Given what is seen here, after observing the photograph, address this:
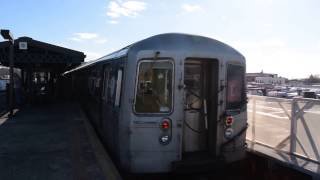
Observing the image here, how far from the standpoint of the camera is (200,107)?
7.35 metres

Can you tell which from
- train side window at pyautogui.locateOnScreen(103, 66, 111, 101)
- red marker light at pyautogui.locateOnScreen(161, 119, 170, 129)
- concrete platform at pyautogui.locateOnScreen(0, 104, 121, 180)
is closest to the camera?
red marker light at pyautogui.locateOnScreen(161, 119, 170, 129)

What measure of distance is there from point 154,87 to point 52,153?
321 centimetres

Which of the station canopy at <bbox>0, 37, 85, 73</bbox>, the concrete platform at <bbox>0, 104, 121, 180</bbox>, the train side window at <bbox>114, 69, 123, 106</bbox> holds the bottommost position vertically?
the concrete platform at <bbox>0, 104, 121, 180</bbox>

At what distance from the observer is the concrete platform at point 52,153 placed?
6.89 m

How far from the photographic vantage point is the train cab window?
24.1ft

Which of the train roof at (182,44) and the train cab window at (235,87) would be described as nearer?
the train roof at (182,44)

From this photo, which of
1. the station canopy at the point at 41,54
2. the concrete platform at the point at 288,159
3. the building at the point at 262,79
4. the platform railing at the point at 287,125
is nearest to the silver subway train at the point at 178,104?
the concrete platform at the point at 288,159

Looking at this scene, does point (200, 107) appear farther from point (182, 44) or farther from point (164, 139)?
point (182, 44)

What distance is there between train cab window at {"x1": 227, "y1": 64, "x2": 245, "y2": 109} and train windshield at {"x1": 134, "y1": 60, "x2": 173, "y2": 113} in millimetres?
1213

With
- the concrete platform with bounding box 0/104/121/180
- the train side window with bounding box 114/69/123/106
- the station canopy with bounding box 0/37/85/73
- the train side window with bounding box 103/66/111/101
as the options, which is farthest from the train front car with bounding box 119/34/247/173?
the station canopy with bounding box 0/37/85/73

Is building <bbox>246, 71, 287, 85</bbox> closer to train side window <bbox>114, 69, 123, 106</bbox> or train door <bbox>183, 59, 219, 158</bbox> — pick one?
train door <bbox>183, 59, 219, 158</bbox>

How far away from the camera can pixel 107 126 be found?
871cm

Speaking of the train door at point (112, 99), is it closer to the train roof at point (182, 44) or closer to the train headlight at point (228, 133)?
the train roof at point (182, 44)

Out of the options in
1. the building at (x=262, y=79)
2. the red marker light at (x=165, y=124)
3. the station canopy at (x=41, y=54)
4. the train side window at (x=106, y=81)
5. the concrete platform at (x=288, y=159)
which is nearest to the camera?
the concrete platform at (x=288, y=159)
